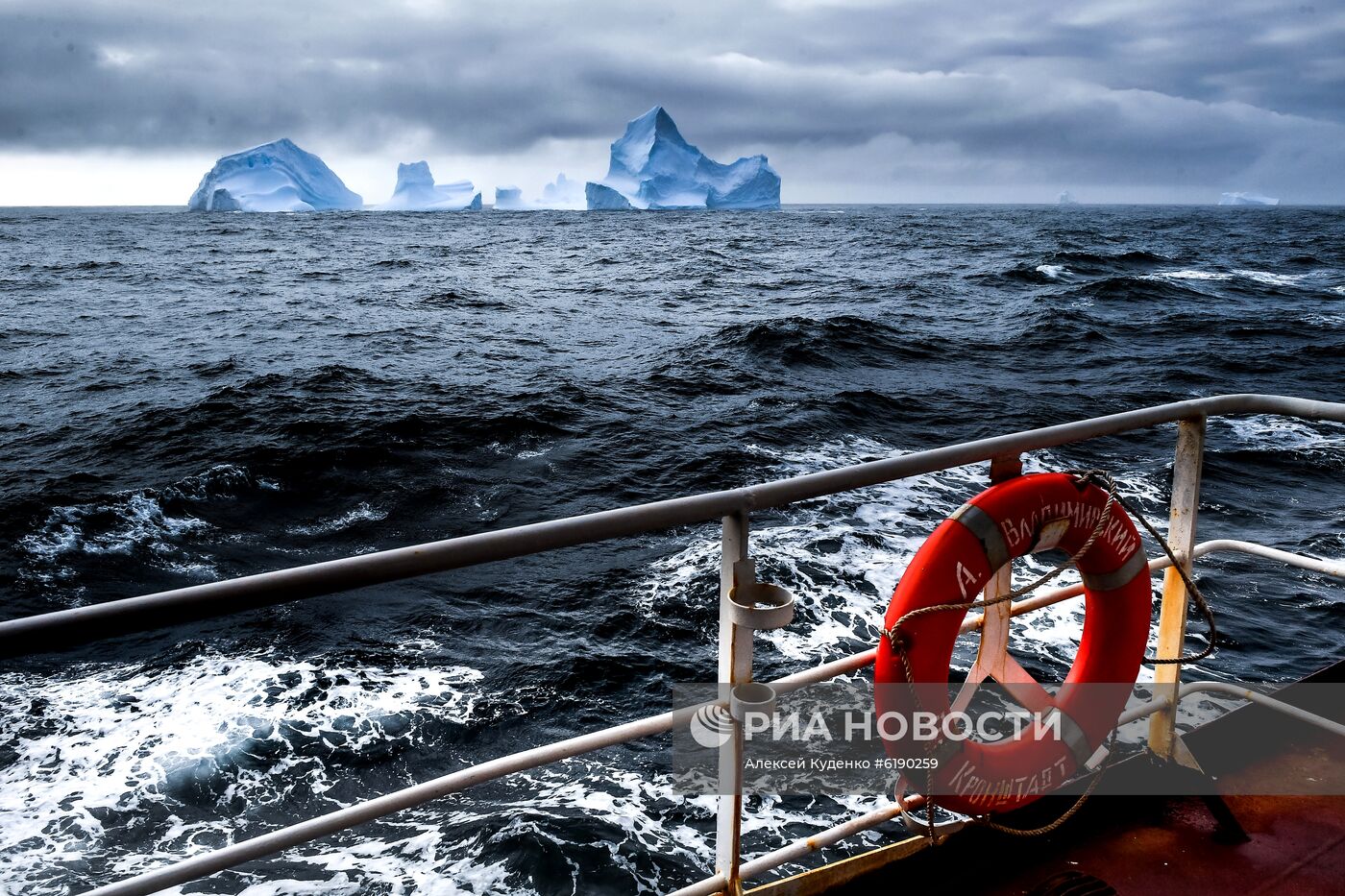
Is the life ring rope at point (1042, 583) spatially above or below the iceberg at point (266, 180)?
below

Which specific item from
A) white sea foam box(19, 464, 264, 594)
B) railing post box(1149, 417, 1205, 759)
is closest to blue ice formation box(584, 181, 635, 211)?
white sea foam box(19, 464, 264, 594)

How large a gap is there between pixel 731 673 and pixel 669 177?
74.2m

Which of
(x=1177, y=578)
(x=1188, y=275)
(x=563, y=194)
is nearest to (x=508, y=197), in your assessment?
(x=563, y=194)

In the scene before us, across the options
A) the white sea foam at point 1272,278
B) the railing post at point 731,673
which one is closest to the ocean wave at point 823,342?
the railing post at point 731,673

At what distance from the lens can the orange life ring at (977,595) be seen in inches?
59.9

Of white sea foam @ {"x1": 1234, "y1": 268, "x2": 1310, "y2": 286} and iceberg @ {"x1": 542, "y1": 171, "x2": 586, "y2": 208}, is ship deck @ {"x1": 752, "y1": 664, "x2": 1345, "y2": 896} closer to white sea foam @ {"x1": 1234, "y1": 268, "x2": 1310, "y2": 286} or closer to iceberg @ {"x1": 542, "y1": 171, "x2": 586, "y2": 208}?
white sea foam @ {"x1": 1234, "y1": 268, "x2": 1310, "y2": 286}

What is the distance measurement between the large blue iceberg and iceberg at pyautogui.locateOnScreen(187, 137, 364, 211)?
68.8ft

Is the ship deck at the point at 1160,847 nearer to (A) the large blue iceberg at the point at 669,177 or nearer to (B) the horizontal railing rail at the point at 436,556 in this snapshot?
(B) the horizontal railing rail at the point at 436,556

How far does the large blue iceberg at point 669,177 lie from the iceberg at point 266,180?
2096 cm

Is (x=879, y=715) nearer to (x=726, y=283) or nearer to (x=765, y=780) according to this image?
(x=765, y=780)

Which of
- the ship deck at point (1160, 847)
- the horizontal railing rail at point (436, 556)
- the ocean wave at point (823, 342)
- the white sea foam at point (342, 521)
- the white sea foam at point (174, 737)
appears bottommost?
the white sea foam at point (174, 737)

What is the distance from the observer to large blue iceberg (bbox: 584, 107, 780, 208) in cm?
6912

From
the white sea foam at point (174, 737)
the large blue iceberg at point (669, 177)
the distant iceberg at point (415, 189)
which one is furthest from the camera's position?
the distant iceberg at point (415, 189)

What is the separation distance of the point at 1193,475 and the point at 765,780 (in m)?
3.24
